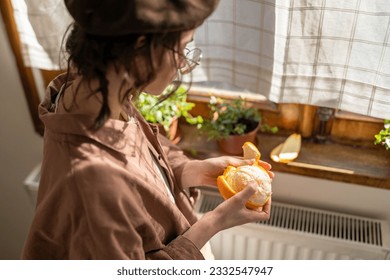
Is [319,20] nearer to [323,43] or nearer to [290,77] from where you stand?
[323,43]

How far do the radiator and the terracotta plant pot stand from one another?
19cm

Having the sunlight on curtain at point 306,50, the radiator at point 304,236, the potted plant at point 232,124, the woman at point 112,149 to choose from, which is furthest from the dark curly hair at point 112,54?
the radiator at point 304,236

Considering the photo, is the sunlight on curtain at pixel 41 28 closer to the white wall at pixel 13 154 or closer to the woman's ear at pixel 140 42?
the white wall at pixel 13 154

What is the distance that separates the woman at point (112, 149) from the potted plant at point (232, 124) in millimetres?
410

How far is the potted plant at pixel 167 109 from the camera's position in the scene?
130cm

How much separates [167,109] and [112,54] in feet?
2.14

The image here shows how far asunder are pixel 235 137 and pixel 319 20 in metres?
0.44

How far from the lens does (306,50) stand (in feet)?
3.55

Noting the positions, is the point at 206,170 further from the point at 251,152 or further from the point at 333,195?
the point at 333,195

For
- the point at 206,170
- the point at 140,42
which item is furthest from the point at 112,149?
the point at 206,170

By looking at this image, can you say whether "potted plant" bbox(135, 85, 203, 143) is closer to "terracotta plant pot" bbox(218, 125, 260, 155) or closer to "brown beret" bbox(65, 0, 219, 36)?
"terracotta plant pot" bbox(218, 125, 260, 155)

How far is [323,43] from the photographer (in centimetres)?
105

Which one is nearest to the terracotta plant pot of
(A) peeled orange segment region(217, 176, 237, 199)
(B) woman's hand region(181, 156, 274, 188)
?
(B) woman's hand region(181, 156, 274, 188)
